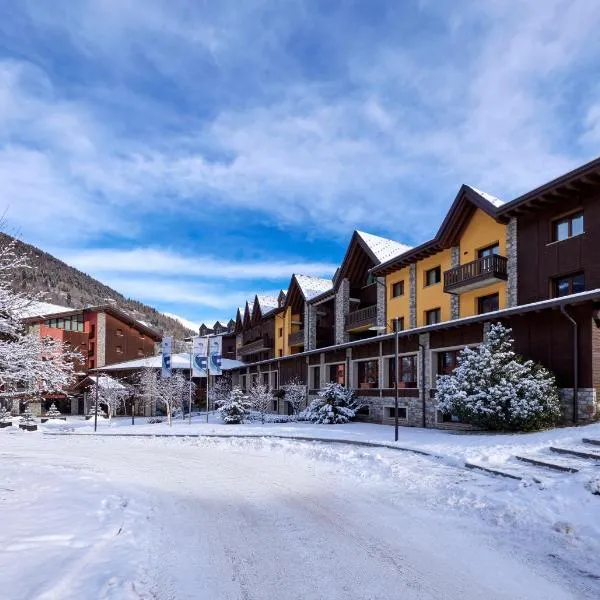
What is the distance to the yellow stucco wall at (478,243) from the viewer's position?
77.8 feet

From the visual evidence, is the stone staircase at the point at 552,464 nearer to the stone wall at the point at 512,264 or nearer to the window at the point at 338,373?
the stone wall at the point at 512,264

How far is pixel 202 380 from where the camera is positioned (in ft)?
191

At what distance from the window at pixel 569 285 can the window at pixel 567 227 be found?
1.68m

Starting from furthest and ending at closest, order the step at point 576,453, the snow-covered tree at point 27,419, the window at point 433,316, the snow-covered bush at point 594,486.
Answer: the snow-covered tree at point 27,419 < the window at point 433,316 < the step at point 576,453 < the snow-covered bush at point 594,486

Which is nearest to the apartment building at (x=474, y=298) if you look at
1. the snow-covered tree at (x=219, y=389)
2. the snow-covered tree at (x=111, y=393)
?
the snow-covered tree at (x=219, y=389)

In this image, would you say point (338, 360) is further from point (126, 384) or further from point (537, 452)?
point (126, 384)

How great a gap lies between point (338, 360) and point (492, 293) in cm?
1127

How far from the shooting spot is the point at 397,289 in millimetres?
32125

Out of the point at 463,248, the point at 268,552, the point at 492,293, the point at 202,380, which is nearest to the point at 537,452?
the point at 268,552

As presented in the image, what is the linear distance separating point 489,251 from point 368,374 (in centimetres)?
1002

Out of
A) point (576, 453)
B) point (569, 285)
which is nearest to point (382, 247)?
point (569, 285)

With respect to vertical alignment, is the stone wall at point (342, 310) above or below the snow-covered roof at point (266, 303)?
below

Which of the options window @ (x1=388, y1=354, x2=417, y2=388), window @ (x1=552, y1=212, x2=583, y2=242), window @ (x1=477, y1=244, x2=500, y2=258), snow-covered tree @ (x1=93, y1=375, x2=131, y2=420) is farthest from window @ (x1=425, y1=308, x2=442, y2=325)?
snow-covered tree @ (x1=93, y1=375, x2=131, y2=420)

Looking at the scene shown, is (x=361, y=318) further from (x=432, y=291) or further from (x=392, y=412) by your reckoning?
(x=392, y=412)
